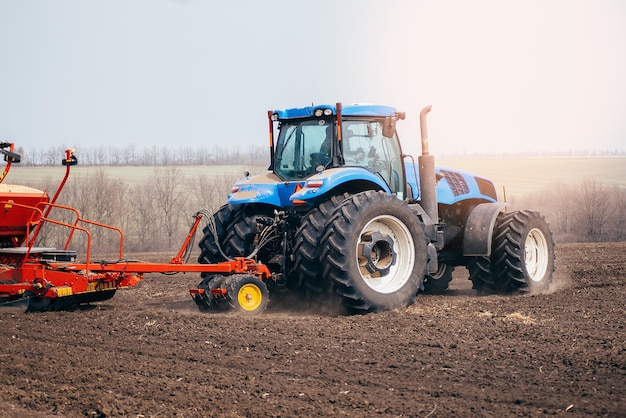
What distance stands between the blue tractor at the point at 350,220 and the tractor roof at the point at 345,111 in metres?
0.01

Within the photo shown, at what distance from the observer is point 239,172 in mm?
35531

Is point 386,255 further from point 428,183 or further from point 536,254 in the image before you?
point 536,254

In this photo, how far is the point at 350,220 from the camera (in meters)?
8.23

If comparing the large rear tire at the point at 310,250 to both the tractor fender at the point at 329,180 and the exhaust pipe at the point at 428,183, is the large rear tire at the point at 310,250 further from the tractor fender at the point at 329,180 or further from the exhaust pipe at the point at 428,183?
the exhaust pipe at the point at 428,183

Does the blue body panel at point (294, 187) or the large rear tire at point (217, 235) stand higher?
the blue body panel at point (294, 187)

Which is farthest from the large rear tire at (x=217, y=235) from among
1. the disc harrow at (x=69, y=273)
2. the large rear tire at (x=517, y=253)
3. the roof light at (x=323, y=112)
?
the large rear tire at (x=517, y=253)

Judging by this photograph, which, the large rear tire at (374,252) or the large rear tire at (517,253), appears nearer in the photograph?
the large rear tire at (374,252)

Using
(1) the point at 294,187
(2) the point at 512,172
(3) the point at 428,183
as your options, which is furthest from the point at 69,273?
(2) the point at 512,172

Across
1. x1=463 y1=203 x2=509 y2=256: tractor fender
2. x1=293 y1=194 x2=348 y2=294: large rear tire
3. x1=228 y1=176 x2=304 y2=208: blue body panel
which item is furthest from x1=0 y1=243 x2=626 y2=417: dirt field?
x1=228 y1=176 x2=304 y2=208: blue body panel

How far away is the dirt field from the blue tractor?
422 mm

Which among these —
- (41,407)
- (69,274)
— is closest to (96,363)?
(41,407)

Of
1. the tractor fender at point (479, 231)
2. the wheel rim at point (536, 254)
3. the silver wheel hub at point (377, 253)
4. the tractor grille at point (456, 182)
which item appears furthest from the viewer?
the wheel rim at point (536, 254)

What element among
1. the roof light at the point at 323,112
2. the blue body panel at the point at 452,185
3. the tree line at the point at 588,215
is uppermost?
the roof light at the point at 323,112

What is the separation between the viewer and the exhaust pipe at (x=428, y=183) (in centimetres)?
976
